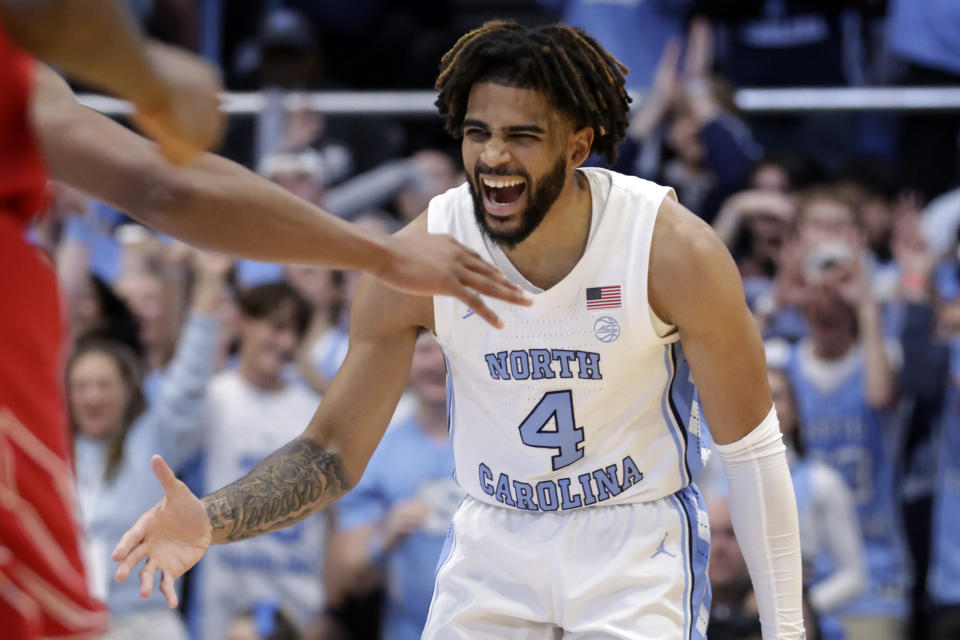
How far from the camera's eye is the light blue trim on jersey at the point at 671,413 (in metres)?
3.47

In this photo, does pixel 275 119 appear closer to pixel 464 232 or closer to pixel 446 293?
pixel 464 232

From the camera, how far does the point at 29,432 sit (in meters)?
2.05

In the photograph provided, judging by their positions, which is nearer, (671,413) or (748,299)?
(671,413)

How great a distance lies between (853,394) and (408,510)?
6.74 ft

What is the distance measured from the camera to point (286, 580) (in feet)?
18.6

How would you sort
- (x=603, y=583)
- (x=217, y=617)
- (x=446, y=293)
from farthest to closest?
(x=217, y=617) → (x=603, y=583) → (x=446, y=293)

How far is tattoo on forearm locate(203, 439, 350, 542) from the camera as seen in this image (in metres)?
3.34

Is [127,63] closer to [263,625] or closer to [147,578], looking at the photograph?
[147,578]

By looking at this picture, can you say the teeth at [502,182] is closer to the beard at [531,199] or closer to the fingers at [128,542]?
the beard at [531,199]

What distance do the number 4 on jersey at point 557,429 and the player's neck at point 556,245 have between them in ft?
1.00

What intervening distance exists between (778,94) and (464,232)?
12.6 feet

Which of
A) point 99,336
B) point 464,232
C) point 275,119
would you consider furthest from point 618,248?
point 275,119

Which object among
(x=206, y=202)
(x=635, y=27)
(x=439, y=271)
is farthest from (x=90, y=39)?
(x=635, y=27)

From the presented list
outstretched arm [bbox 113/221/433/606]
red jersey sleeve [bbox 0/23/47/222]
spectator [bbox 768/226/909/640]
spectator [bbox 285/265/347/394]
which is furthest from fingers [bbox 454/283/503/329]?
spectator [bbox 285/265/347/394]
